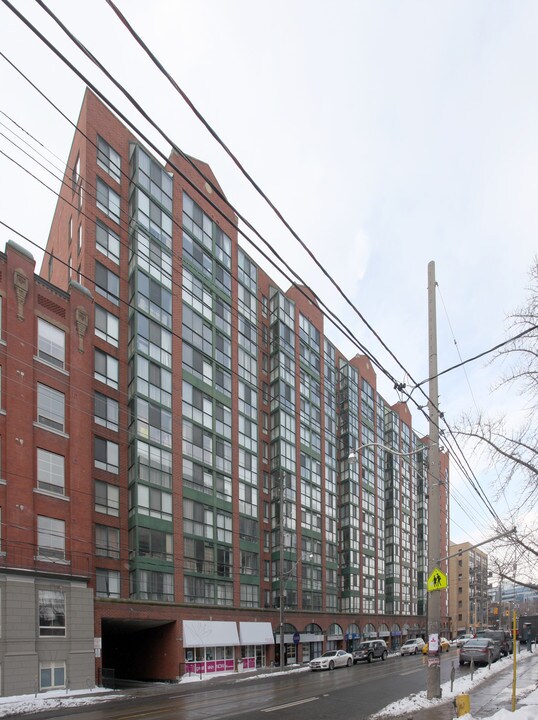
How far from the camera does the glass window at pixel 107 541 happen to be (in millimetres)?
35250

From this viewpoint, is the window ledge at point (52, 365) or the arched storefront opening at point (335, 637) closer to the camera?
the window ledge at point (52, 365)

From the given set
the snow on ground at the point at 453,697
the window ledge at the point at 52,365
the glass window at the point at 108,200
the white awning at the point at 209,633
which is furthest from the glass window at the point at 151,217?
the snow on ground at the point at 453,697

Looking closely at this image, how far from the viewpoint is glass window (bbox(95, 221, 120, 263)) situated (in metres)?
39.4

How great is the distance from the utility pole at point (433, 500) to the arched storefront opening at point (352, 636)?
158ft

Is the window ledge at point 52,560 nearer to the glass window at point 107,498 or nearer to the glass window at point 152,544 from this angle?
the glass window at point 107,498

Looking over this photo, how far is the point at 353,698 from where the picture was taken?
2214 cm

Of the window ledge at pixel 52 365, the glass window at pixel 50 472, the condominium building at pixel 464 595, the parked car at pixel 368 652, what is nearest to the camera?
the glass window at pixel 50 472

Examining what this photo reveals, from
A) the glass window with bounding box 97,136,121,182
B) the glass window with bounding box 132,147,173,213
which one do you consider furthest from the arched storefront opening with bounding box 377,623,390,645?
the glass window with bounding box 97,136,121,182

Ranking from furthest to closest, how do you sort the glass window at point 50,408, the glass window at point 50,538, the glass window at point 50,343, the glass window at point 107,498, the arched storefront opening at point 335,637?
the arched storefront opening at point 335,637
the glass window at point 107,498
the glass window at point 50,343
the glass window at point 50,408
the glass window at point 50,538

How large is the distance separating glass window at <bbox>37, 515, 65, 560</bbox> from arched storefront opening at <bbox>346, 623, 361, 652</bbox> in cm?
4143

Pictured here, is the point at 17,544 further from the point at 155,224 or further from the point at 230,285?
the point at 230,285

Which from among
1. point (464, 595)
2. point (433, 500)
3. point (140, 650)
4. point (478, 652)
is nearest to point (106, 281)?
point (140, 650)

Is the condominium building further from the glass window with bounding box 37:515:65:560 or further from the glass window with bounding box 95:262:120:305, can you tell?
the glass window with bounding box 37:515:65:560

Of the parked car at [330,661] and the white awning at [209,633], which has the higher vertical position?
the white awning at [209,633]
